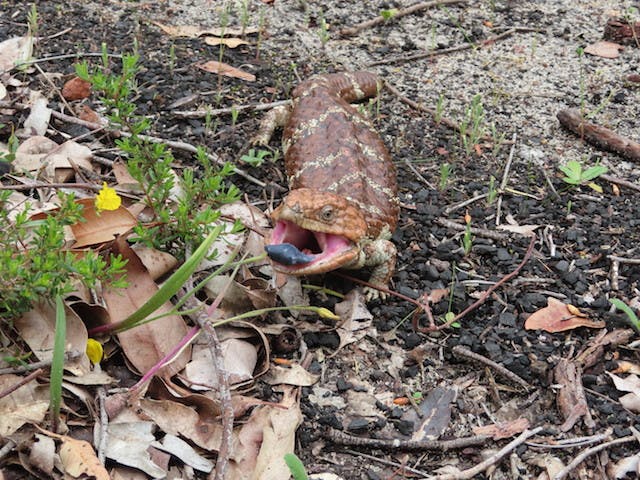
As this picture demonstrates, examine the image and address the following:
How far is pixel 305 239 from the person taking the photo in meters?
3.77

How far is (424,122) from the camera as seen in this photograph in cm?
496

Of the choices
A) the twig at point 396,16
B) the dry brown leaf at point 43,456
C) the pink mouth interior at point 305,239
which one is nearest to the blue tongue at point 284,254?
the pink mouth interior at point 305,239

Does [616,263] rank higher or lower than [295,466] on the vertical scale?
lower

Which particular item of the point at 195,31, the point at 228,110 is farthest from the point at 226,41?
the point at 228,110

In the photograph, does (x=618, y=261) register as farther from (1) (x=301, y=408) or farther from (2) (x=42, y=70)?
(2) (x=42, y=70)

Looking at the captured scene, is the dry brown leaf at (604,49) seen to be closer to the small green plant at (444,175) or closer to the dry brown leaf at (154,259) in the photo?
the small green plant at (444,175)

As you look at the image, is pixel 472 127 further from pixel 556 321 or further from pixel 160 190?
pixel 160 190

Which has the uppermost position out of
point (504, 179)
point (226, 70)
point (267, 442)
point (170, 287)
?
point (170, 287)

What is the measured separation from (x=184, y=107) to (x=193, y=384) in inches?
86.6

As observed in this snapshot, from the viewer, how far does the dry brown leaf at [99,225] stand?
10.9 ft

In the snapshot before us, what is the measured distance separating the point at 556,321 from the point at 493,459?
0.87m

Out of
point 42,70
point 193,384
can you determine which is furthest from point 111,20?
point 193,384

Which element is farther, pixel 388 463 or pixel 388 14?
pixel 388 14

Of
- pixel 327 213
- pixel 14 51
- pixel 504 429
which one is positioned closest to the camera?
pixel 504 429
